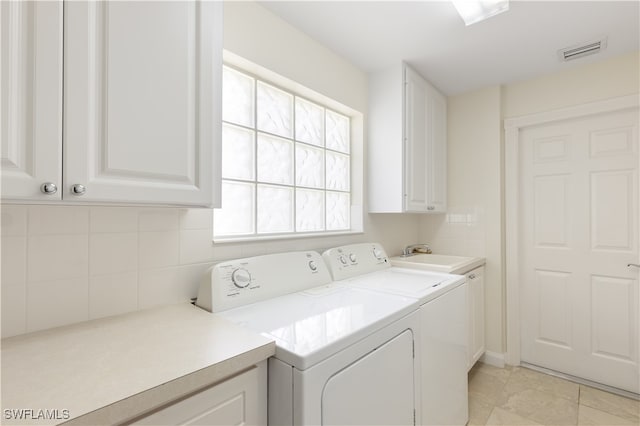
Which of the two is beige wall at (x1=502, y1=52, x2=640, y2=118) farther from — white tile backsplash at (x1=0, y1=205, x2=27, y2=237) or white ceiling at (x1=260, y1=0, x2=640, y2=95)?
A: white tile backsplash at (x1=0, y1=205, x2=27, y2=237)

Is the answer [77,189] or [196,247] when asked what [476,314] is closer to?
[196,247]

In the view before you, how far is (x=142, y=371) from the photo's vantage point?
2.43 feet

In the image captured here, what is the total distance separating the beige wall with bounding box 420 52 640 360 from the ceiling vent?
0.20 meters

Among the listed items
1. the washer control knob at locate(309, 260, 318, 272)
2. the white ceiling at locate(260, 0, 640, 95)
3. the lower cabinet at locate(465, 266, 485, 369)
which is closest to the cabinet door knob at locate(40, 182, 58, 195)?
the washer control knob at locate(309, 260, 318, 272)

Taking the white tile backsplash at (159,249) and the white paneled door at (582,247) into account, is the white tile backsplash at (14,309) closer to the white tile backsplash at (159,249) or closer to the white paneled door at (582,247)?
the white tile backsplash at (159,249)

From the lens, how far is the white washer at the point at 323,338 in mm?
901

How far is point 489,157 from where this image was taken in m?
2.72

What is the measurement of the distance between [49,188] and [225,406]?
705 mm

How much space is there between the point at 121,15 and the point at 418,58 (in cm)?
195

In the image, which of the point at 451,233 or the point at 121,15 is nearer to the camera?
the point at 121,15

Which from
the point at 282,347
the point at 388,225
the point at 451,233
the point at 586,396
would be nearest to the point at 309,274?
the point at 282,347

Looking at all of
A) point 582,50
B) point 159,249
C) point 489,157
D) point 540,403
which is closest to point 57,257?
point 159,249

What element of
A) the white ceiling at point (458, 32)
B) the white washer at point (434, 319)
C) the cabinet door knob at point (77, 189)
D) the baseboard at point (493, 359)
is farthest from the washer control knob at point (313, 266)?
the baseboard at point (493, 359)

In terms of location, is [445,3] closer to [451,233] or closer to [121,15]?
[121,15]
